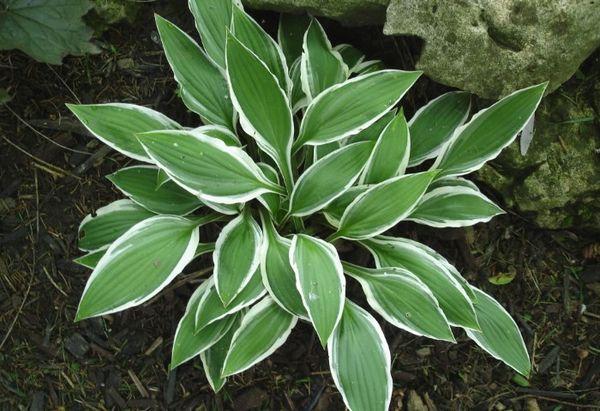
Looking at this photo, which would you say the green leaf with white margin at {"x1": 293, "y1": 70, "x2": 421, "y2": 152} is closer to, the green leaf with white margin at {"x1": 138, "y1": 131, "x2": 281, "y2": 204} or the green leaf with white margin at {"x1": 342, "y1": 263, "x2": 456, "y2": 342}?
the green leaf with white margin at {"x1": 138, "y1": 131, "x2": 281, "y2": 204}

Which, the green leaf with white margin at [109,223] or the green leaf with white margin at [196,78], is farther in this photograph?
the green leaf with white margin at [109,223]

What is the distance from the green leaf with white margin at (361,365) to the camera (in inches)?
67.0

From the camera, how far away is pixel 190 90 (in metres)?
1.87

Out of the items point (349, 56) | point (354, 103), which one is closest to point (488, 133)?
point (354, 103)

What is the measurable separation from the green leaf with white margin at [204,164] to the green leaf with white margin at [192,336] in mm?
418

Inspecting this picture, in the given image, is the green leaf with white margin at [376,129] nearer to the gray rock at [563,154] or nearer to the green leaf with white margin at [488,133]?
the green leaf with white margin at [488,133]

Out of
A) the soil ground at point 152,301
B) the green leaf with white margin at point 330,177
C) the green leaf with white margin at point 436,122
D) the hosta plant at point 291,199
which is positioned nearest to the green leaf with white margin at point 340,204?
the hosta plant at point 291,199

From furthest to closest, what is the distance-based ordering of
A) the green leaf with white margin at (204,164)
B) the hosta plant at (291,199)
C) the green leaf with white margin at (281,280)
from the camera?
1. the green leaf with white margin at (281,280)
2. the hosta plant at (291,199)
3. the green leaf with white margin at (204,164)

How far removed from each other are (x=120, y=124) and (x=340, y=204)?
72 cm

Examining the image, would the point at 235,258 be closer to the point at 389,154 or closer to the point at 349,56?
the point at 389,154

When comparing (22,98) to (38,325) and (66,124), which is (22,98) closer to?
(66,124)

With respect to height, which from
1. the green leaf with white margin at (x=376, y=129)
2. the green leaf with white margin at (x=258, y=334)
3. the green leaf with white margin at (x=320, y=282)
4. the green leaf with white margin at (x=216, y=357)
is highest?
the green leaf with white margin at (x=376, y=129)

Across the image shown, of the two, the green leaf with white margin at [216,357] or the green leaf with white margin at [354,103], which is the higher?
the green leaf with white margin at [354,103]

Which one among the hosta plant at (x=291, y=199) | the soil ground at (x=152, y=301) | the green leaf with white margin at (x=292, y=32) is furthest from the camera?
the soil ground at (x=152, y=301)
